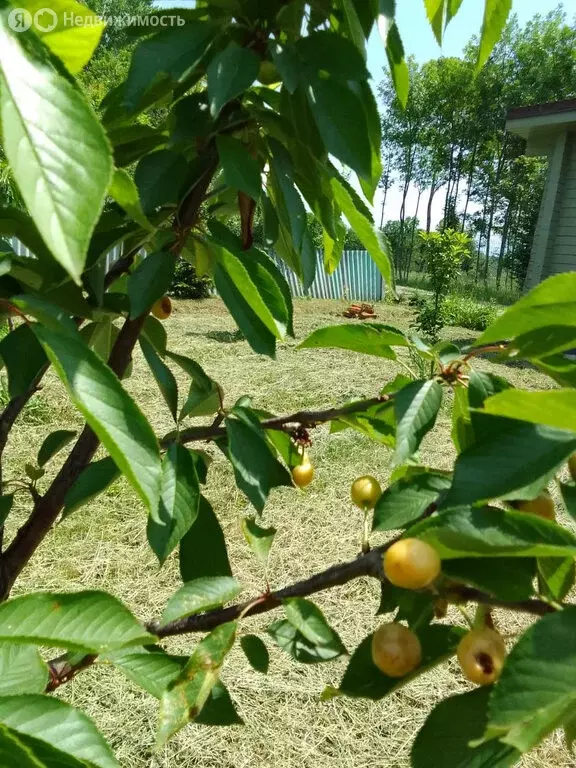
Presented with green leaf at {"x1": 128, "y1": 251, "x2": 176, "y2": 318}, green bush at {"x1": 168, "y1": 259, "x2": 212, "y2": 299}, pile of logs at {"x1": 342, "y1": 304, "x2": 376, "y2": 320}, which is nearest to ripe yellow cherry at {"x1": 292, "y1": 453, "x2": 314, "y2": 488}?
green leaf at {"x1": 128, "y1": 251, "x2": 176, "y2": 318}

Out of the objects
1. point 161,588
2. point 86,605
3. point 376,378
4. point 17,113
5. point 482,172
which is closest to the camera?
point 17,113

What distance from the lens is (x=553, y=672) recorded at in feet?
0.79

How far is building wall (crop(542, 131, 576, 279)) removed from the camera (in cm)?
688

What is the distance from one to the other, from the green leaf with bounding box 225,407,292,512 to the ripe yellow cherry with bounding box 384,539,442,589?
0.20m

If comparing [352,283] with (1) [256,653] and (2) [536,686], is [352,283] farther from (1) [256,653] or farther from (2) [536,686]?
(2) [536,686]

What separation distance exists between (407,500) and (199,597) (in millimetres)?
136

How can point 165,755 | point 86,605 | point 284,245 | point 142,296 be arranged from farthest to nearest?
point 165,755 → point 284,245 → point 142,296 → point 86,605

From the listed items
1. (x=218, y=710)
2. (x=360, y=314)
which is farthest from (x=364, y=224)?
(x=360, y=314)

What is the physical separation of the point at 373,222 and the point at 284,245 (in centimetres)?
15

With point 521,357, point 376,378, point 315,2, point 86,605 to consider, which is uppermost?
point 315,2

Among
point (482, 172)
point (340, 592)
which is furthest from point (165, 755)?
point (482, 172)

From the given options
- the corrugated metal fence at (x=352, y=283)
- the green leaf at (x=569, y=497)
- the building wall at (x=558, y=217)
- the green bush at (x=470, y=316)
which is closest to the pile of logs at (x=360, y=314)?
the green bush at (x=470, y=316)

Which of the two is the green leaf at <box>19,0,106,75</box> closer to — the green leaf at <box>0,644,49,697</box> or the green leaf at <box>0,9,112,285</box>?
the green leaf at <box>0,9,112,285</box>

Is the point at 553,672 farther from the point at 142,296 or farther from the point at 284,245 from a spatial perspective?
the point at 284,245
